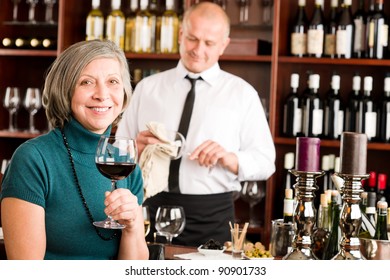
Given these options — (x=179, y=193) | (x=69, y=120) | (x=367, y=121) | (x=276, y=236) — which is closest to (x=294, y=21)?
(x=367, y=121)

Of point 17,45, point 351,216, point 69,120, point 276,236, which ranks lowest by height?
point 276,236

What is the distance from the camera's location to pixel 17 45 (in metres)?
4.30

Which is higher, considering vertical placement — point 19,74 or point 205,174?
point 19,74

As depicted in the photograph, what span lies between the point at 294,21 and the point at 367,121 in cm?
71

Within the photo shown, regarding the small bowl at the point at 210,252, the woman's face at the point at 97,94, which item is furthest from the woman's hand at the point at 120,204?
the small bowl at the point at 210,252

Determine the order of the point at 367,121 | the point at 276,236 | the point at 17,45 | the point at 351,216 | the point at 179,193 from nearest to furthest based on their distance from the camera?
1. the point at 351,216
2. the point at 276,236
3. the point at 179,193
4. the point at 367,121
5. the point at 17,45

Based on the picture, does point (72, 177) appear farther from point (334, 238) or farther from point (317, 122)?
point (317, 122)

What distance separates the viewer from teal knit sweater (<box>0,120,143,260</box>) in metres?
1.61

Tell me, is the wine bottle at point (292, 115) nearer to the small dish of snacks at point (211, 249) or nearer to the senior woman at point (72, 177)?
the small dish of snacks at point (211, 249)

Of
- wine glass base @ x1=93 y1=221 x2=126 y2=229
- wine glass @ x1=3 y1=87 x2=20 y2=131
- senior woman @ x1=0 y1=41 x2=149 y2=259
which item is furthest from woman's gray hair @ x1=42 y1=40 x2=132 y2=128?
wine glass @ x1=3 y1=87 x2=20 y2=131

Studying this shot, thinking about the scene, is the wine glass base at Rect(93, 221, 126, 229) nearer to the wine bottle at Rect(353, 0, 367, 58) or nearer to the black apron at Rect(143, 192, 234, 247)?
the black apron at Rect(143, 192, 234, 247)

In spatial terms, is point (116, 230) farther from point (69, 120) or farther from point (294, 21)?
point (294, 21)

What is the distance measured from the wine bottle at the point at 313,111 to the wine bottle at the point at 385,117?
32 centimetres

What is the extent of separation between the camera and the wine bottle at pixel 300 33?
12.8ft
